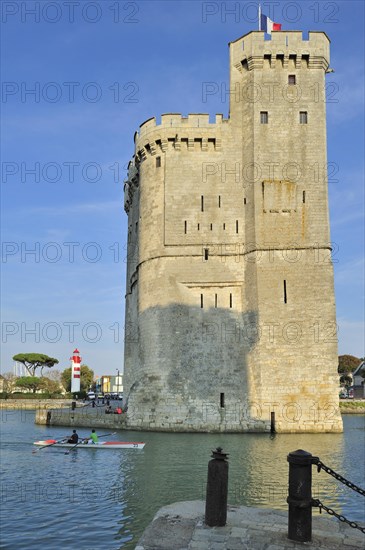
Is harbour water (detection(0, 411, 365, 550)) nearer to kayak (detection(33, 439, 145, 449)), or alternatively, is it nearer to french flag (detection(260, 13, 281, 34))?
kayak (detection(33, 439, 145, 449))

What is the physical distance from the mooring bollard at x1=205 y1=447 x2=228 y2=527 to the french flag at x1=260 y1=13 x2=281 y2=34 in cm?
2679

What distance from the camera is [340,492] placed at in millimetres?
13328

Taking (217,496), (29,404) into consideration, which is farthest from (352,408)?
(217,496)

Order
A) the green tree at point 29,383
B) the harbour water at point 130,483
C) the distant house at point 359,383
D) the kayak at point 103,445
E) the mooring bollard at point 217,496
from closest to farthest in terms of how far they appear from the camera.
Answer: the mooring bollard at point 217,496 < the harbour water at point 130,483 < the kayak at point 103,445 < the green tree at point 29,383 < the distant house at point 359,383

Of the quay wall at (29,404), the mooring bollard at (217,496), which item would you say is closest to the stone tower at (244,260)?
the mooring bollard at (217,496)

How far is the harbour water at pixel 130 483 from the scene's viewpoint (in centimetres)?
995

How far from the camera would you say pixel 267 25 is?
29.1 meters

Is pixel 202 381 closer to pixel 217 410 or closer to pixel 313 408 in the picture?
pixel 217 410

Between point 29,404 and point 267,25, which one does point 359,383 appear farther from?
point 267,25

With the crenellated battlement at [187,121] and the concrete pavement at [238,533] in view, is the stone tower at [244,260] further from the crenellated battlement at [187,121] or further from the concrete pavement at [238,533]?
the concrete pavement at [238,533]

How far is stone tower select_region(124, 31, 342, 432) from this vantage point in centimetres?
2616

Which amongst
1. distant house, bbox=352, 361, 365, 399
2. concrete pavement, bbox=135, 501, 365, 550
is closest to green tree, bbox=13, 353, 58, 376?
distant house, bbox=352, 361, 365, 399

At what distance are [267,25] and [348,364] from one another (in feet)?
234

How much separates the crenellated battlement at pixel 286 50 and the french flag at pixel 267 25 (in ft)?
2.36
